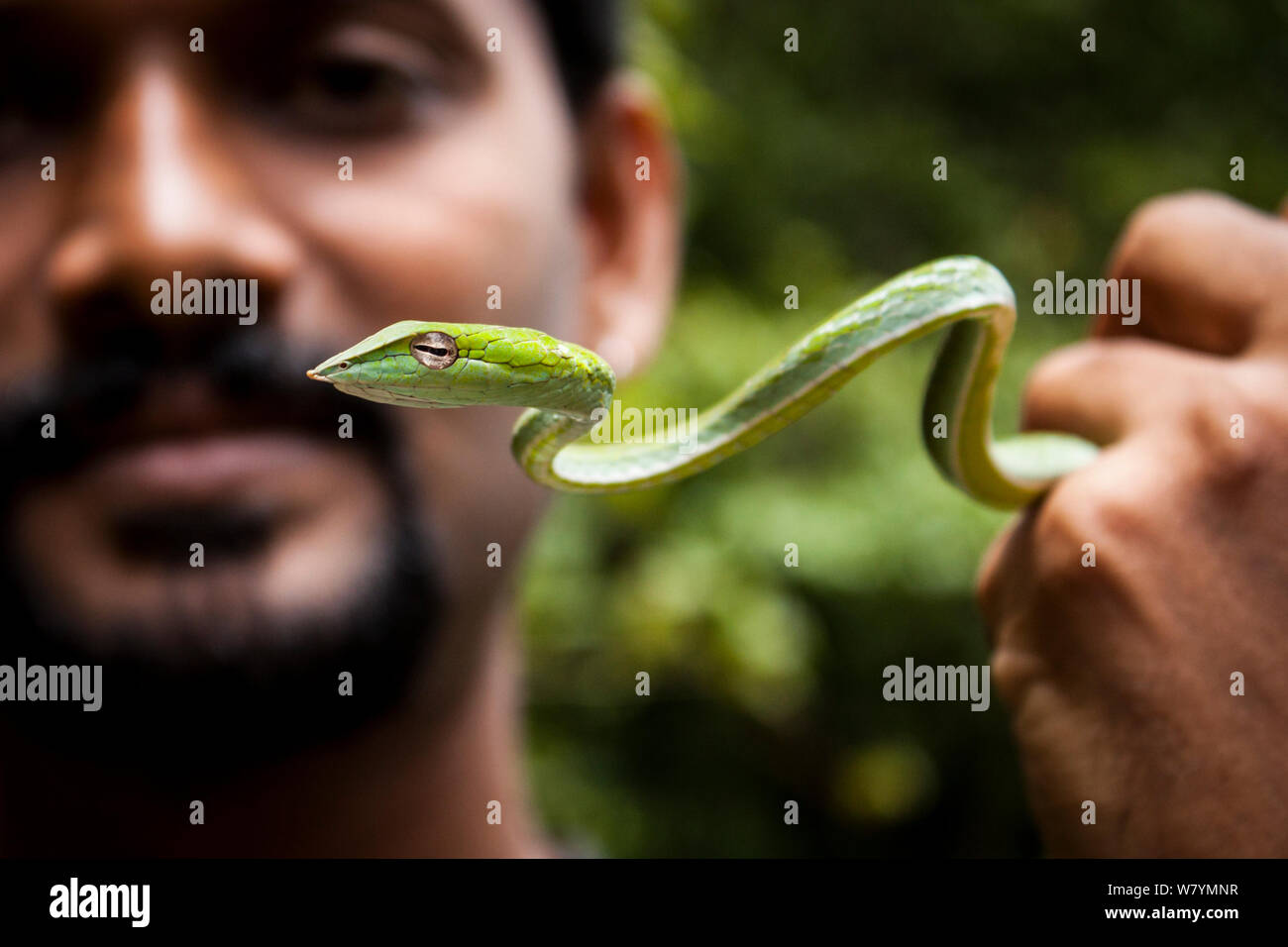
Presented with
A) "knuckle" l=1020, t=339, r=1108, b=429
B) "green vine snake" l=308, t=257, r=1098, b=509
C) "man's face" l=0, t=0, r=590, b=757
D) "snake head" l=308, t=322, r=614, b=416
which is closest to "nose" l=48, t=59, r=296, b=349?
"man's face" l=0, t=0, r=590, b=757

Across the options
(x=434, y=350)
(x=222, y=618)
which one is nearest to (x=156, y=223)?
(x=222, y=618)

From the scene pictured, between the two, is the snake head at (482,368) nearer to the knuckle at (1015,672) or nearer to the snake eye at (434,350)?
the snake eye at (434,350)

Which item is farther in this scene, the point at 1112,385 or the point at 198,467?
the point at 198,467

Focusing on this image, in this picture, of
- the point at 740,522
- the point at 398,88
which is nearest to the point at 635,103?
the point at 398,88

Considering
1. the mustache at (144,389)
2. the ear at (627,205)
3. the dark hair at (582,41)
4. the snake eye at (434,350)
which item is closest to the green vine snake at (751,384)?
the snake eye at (434,350)

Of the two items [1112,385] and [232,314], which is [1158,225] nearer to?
[1112,385]

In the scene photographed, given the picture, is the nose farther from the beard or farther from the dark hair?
the dark hair
